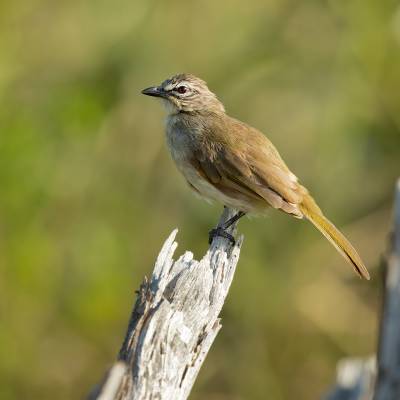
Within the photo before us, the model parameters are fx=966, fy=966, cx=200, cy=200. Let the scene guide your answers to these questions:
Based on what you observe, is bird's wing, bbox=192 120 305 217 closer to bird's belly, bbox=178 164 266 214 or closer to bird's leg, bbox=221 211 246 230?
→ bird's belly, bbox=178 164 266 214

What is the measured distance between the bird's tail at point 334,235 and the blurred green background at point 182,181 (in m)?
1.87

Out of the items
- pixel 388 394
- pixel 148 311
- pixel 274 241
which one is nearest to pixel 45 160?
pixel 274 241

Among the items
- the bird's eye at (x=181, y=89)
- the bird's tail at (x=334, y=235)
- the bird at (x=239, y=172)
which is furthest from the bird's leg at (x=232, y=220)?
the bird's eye at (x=181, y=89)

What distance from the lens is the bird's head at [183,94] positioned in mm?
6582

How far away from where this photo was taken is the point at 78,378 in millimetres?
7918

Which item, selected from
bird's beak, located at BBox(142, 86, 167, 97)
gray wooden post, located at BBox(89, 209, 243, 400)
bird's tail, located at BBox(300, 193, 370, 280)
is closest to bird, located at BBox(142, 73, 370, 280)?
bird's tail, located at BBox(300, 193, 370, 280)

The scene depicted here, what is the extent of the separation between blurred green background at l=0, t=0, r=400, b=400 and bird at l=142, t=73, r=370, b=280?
152 centimetres

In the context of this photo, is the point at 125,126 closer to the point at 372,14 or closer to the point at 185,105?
the point at 185,105

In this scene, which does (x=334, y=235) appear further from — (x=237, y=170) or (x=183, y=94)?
(x=183, y=94)

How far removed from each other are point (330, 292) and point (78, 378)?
2220mm

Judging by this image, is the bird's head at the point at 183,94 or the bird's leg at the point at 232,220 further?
the bird's head at the point at 183,94

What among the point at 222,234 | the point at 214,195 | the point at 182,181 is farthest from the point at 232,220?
the point at 182,181

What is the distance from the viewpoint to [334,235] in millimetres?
5645

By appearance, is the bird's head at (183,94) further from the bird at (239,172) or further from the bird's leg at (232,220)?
the bird's leg at (232,220)
